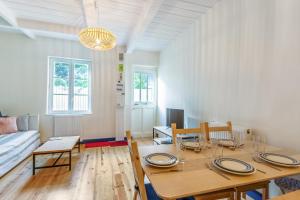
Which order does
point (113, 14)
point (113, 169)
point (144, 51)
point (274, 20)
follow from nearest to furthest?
point (274, 20)
point (113, 169)
point (113, 14)
point (144, 51)

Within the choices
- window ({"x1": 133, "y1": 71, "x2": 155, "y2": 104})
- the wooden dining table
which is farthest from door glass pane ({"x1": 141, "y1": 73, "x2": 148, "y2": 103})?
the wooden dining table

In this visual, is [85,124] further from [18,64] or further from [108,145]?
[18,64]

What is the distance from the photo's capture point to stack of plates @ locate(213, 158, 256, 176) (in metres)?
0.98

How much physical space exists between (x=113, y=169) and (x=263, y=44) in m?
2.81

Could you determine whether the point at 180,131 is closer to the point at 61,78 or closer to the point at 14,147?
the point at 14,147

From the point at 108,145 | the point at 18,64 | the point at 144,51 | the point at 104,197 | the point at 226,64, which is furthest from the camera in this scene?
the point at 144,51

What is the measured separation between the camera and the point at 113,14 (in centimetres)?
297

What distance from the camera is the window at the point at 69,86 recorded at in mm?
4148

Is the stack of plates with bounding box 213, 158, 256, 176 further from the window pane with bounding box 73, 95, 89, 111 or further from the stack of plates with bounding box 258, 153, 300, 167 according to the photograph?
the window pane with bounding box 73, 95, 89, 111

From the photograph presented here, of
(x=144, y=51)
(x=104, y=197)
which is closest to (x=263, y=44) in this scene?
(x=104, y=197)

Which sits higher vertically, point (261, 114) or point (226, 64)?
point (226, 64)

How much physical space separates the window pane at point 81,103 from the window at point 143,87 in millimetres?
1353

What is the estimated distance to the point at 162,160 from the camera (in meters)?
1.18

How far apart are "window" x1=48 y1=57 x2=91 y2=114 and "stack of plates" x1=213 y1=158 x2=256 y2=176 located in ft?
13.0
